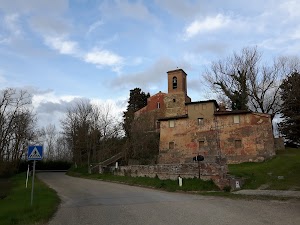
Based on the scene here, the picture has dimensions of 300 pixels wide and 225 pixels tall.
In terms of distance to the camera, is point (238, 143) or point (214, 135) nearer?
point (238, 143)

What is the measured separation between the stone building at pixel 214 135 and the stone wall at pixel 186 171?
11.3 metres

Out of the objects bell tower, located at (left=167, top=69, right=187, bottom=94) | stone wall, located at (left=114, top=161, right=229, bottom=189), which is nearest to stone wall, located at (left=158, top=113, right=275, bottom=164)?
stone wall, located at (left=114, top=161, right=229, bottom=189)

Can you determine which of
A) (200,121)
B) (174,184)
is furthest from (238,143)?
(174,184)

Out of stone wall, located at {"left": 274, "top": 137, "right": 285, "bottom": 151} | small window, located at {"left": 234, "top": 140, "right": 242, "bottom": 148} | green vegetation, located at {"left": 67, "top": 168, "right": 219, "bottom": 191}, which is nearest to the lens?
green vegetation, located at {"left": 67, "top": 168, "right": 219, "bottom": 191}

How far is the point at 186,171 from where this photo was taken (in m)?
25.4

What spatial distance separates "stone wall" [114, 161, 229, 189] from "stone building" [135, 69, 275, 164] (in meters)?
11.3

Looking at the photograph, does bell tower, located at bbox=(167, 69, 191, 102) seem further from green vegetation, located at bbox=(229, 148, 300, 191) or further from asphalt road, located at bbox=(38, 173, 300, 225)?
asphalt road, located at bbox=(38, 173, 300, 225)

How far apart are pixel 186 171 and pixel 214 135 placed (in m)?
15.9

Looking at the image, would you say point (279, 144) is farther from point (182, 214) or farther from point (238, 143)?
point (182, 214)

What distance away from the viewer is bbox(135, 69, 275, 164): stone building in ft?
122

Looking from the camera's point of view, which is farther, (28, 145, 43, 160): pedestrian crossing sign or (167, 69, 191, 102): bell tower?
(167, 69, 191, 102): bell tower

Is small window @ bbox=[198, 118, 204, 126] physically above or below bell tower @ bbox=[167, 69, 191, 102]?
below

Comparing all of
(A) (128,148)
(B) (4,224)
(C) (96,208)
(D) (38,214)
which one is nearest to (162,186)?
(C) (96,208)

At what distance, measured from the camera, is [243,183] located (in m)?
22.0
